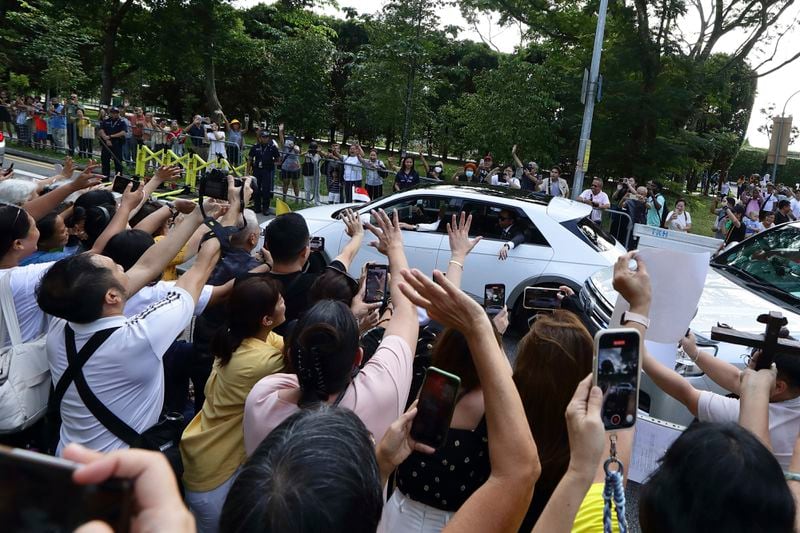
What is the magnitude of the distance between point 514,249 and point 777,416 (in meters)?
4.68

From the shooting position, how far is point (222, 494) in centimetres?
255

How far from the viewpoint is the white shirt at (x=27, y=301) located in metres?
3.01

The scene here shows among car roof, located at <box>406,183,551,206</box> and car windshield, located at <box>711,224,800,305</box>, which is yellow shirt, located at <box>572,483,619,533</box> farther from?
car roof, located at <box>406,183,551,206</box>

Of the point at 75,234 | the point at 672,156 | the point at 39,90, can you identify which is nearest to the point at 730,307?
the point at 75,234

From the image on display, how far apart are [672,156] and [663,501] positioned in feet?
64.7

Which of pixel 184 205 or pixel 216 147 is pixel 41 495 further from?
pixel 216 147

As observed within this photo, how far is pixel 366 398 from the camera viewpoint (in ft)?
6.61

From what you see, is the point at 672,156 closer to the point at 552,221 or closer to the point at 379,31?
the point at 379,31

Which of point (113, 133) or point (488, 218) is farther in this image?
point (113, 133)

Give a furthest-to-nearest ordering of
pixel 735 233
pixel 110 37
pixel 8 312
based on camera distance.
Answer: pixel 110 37, pixel 735 233, pixel 8 312

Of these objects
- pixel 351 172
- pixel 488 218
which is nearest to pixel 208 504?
pixel 488 218

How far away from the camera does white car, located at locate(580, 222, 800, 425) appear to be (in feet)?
13.5

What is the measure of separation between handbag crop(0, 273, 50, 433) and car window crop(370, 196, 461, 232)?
510 centimetres

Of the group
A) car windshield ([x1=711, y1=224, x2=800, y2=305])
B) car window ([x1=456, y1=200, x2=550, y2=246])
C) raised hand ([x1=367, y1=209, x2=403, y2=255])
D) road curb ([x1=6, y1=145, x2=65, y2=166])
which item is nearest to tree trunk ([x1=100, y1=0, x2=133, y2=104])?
road curb ([x1=6, y1=145, x2=65, y2=166])
